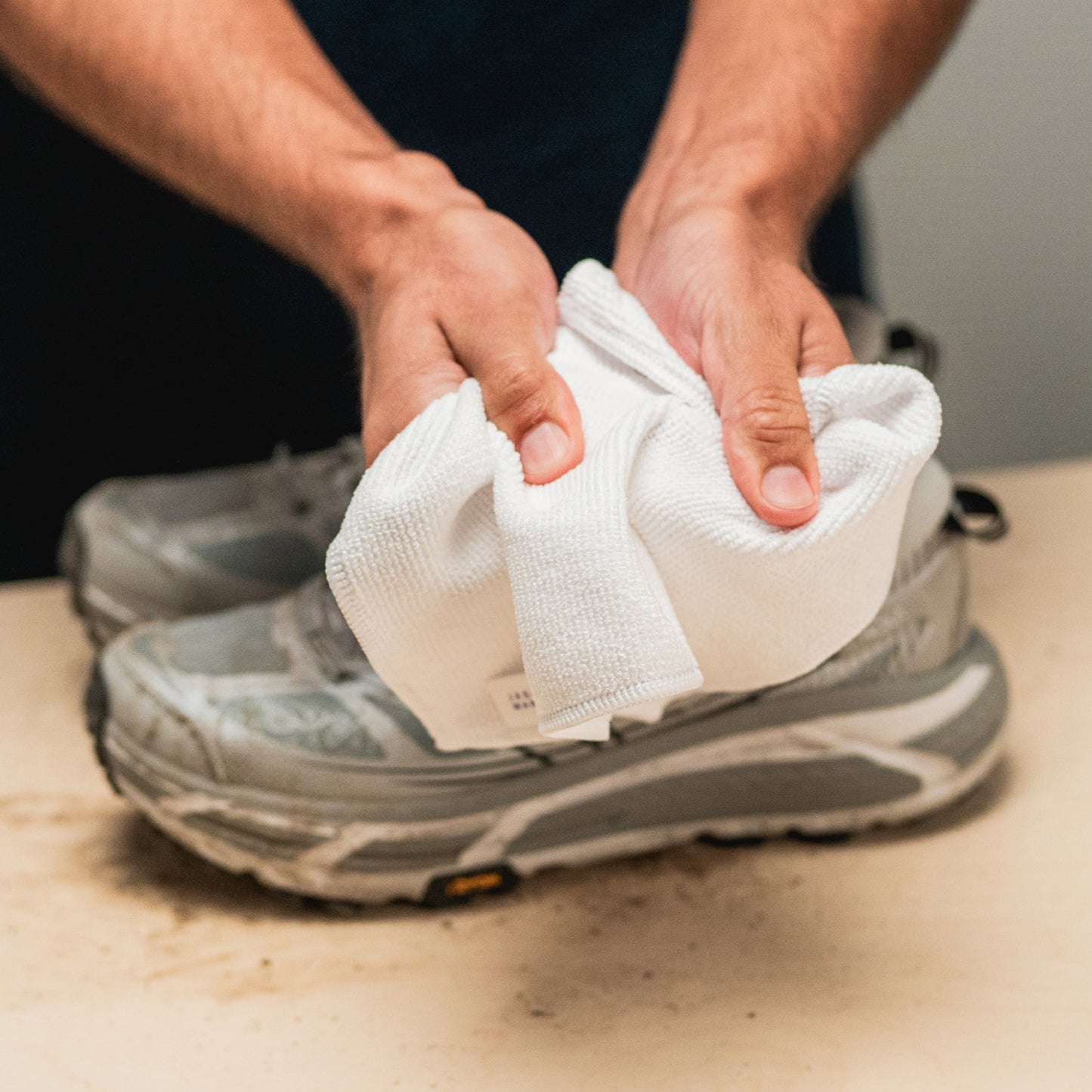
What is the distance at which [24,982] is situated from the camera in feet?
1.58

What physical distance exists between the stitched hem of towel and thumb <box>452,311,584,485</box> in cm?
7

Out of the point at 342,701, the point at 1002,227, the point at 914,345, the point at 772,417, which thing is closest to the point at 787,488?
the point at 772,417

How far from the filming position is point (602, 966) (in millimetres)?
476

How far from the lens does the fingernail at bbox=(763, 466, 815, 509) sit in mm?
361

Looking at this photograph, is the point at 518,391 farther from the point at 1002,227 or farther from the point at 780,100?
the point at 1002,227

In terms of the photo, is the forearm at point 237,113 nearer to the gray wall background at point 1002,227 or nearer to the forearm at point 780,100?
the forearm at point 780,100

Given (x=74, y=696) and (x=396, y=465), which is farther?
(x=74, y=696)

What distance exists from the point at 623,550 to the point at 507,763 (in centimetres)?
19

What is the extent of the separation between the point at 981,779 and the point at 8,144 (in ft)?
2.53

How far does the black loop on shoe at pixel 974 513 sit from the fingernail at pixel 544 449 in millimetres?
245

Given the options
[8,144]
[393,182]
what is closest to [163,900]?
[393,182]

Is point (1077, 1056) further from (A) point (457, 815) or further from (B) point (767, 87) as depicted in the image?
(B) point (767, 87)

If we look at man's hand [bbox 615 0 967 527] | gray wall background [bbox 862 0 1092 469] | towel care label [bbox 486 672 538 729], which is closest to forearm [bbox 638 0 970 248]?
man's hand [bbox 615 0 967 527]

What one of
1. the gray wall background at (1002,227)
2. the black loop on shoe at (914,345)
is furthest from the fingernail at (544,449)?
the gray wall background at (1002,227)
